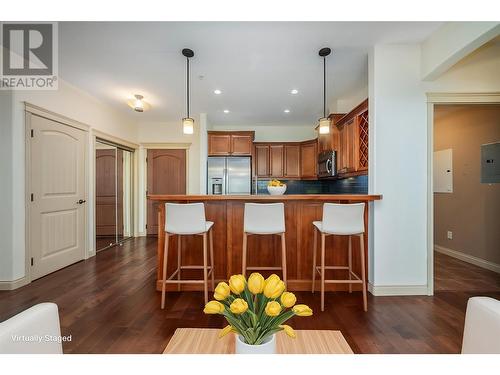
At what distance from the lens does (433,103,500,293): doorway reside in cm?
319

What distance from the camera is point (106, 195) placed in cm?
470

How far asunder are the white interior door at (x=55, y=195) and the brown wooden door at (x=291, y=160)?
3854 mm

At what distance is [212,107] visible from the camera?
4.47 metres

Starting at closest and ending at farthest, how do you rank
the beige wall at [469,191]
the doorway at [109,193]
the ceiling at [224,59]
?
the ceiling at [224,59] → the beige wall at [469,191] → the doorway at [109,193]

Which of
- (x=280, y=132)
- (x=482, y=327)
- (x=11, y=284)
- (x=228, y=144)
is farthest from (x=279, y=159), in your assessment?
(x=482, y=327)

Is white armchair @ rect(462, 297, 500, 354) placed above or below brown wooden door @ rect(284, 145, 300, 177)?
below

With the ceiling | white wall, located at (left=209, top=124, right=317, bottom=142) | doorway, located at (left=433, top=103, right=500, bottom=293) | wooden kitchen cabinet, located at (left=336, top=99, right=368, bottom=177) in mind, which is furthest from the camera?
white wall, located at (left=209, top=124, right=317, bottom=142)

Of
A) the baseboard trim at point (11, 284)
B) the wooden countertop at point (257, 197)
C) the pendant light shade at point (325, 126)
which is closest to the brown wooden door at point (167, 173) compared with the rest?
the baseboard trim at point (11, 284)

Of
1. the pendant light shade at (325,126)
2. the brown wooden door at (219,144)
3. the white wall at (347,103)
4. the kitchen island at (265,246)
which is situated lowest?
the kitchen island at (265,246)

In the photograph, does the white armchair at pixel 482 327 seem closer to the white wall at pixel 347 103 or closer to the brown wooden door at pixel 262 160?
the white wall at pixel 347 103

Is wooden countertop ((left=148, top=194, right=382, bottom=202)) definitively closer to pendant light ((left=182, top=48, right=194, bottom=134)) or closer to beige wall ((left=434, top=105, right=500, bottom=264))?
pendant light ((left=182, top=48, right=194, bottom=134))

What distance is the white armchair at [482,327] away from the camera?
74cm

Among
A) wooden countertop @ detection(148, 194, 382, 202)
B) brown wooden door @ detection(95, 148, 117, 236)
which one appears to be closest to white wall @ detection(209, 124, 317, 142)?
brown wooden door @ detection(95, 148, 117, 236)

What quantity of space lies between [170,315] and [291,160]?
161 inches
